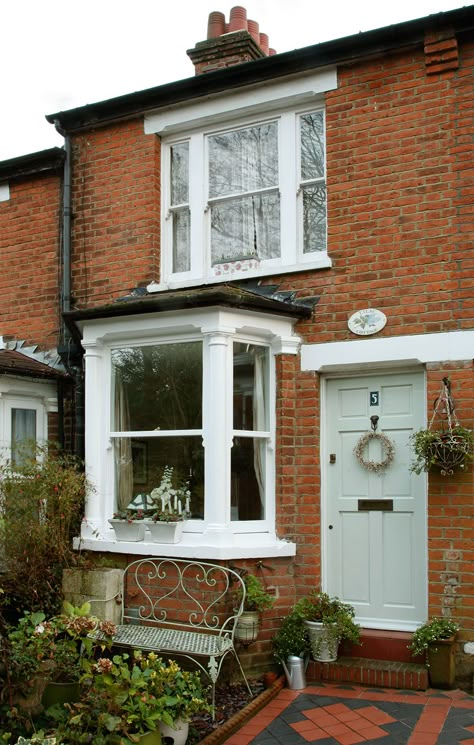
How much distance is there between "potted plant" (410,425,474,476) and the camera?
589cm

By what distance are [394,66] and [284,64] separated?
1035 mm

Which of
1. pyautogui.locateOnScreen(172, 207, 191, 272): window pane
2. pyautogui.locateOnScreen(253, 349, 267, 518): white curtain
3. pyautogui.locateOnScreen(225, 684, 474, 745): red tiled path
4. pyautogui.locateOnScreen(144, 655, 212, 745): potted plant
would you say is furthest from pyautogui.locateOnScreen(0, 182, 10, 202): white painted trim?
pyautogui.locateOnScreen(225, 684, 474, 745): red tiled path

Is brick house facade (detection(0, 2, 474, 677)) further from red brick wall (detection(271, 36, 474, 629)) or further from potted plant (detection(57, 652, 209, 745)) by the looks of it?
potted plant (detection(57, 652, 209, 745))

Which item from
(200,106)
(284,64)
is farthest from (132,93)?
(284,64)

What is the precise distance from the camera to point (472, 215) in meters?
6.27

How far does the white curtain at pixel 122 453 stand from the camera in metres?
7.06

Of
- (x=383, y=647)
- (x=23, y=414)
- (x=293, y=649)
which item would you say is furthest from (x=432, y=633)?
(x=23, y=414)

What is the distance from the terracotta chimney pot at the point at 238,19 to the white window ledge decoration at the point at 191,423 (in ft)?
12.6

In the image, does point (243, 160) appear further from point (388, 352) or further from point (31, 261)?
point (31, 261)

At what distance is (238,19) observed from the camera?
27.9ft

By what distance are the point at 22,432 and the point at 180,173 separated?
321 centimetres

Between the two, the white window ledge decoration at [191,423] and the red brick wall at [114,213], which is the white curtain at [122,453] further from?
the red brick wall at [114,213]

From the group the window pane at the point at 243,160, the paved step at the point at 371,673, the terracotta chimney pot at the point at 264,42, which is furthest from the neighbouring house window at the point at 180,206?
the paved step at the point at 371,673

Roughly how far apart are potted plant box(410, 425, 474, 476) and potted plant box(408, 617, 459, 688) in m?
1.21
